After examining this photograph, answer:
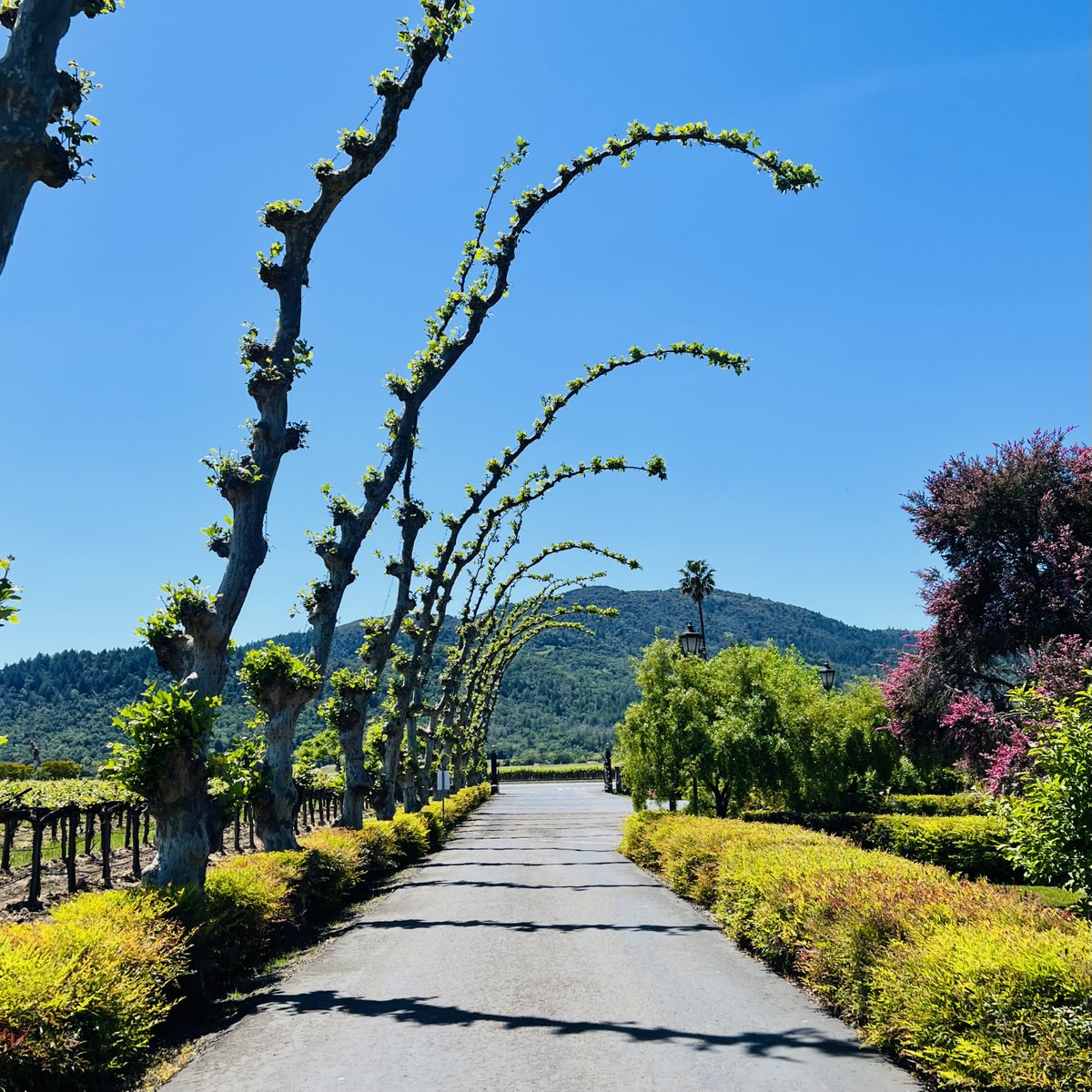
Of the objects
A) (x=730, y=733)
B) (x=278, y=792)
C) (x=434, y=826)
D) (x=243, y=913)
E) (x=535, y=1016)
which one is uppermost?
(x=730, y=733)

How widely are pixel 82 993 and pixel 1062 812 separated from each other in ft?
22.9

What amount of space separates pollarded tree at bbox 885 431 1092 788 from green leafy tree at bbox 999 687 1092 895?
397 inches

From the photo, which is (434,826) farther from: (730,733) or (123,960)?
(123,960)

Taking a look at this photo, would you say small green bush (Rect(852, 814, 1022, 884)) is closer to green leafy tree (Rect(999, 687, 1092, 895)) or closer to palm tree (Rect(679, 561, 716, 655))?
green leafy tree (Rect(999, 687, 1092, 895))

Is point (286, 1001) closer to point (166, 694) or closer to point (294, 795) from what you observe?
point (166, 694)

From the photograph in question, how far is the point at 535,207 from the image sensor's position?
1619cm

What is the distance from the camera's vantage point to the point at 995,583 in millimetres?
18047

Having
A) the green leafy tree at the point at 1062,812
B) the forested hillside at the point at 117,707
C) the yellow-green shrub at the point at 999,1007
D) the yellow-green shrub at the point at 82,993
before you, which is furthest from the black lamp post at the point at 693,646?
the forested hillside at the point at 117,707

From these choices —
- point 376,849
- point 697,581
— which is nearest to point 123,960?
point 376,849

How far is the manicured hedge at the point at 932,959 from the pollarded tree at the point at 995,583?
25.0 ft

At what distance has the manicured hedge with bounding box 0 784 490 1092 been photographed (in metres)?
5.82

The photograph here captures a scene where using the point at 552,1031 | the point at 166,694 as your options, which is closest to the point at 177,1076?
the point at 552,1031

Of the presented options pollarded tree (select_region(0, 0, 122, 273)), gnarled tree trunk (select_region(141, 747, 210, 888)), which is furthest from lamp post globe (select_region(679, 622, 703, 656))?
pollarded tree (select_region(0, 0, 122, 273))

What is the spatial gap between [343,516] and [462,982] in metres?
10.6
